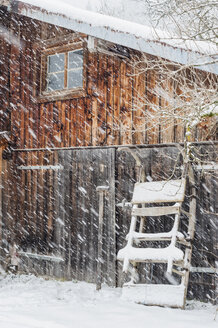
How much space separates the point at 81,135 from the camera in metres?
7.36

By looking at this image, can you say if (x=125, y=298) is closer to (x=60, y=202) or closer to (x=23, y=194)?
(x=60, y=202)

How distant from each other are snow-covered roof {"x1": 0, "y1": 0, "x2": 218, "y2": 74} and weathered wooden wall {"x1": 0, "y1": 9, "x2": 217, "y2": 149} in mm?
471

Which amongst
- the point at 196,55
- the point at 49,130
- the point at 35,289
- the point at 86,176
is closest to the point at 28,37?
the point at 49,130

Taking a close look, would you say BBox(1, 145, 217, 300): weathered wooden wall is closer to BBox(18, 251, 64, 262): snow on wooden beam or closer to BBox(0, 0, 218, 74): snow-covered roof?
BBox(18, 251, 64, 262): snow on wooden beam

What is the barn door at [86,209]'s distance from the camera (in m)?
7.06

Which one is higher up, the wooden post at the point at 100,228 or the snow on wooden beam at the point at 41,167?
the snow on wooden beam at the point at 41,167

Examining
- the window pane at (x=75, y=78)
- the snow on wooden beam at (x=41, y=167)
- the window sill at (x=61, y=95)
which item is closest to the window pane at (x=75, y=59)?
the window pane at (x=75, y=78)

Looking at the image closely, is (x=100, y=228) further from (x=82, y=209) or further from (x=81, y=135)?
(x=81, y=135)

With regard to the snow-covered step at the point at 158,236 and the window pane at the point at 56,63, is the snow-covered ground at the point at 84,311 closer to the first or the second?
the snow-covered step at the point at 158,236

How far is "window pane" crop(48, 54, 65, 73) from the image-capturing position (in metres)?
7.98

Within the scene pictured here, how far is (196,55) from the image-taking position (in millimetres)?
5406

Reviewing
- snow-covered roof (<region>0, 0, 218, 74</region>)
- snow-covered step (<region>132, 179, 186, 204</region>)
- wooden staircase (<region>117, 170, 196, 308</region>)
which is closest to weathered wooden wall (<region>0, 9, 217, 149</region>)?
snow-covered roof (<region>0, 0, 218, 74</region>)

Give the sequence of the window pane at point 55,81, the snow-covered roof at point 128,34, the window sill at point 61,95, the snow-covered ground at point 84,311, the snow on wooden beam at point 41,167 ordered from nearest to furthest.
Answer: the snow-covered ground at point 84,311, the snow-covered roof at point 128,34, the window sill at point 61,95, the snow on wooden beam at point 41,167, the window pane at point 55,81


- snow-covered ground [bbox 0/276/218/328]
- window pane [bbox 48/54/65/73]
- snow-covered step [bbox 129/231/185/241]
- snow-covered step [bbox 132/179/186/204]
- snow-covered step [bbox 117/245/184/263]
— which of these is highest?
window pane [bbox 48/54/65/73]
